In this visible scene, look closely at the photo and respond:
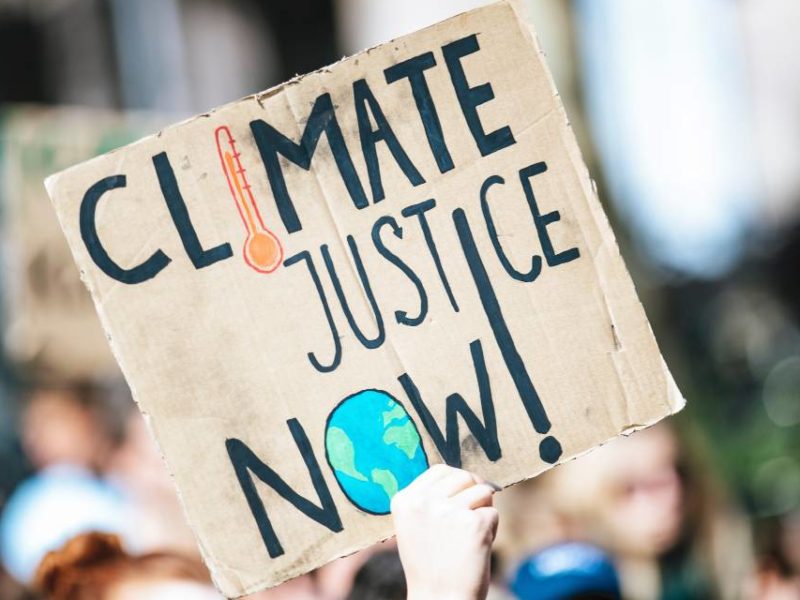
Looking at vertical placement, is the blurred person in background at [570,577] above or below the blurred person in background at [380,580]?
below

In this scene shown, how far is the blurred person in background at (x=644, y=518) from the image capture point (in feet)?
11.9

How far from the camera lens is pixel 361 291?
193 cm

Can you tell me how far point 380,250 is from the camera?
1938mm

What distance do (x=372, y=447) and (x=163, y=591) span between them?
720 millimetres

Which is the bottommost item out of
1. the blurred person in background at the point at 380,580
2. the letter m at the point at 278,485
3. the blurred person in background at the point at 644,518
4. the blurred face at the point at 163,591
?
the blurred person in background at the point at 644,518

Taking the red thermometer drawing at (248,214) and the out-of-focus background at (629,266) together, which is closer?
the red thermometer drawing at (248,214)

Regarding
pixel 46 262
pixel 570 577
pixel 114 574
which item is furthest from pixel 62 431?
pixel 570 577

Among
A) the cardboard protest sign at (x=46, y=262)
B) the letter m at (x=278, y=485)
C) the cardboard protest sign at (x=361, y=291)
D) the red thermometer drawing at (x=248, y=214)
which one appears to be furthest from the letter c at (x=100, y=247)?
the cardboard protest sign at (x=46, y=262)

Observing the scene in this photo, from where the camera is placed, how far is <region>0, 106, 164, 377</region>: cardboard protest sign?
4.85 metres

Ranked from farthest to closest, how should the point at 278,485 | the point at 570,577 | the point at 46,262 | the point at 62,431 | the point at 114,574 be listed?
the point at 62,431, the point at 46,262, the point at 570,577, the point at 114,574, the point at 278,485

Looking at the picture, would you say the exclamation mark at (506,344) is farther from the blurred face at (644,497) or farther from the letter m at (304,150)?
the blurred face at (644,497)

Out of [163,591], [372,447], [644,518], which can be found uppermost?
[372,447]

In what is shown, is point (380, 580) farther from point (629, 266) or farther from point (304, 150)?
point (629, 266)

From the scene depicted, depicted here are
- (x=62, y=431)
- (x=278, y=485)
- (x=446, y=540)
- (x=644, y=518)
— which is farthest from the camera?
(x=62, y=431)
